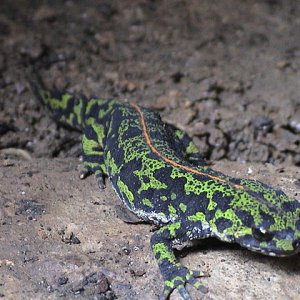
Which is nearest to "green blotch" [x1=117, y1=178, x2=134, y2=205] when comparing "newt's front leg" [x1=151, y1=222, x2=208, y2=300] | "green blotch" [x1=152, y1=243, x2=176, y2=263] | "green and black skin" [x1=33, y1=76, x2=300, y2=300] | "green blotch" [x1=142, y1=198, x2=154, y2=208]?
"green and black skin" [x1=33, y1=76, x2=300, y2=300]

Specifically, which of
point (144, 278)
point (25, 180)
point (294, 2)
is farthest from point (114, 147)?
point (294, 2)

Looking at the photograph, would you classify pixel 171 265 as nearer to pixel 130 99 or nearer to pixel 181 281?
pixel 181 281

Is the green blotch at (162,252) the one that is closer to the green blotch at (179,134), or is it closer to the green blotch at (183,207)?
the green blotch at (183,207)

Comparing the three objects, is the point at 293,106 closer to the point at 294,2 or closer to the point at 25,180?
the point at 294,2

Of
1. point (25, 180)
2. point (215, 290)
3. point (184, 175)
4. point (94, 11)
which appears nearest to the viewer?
point (215, 290)

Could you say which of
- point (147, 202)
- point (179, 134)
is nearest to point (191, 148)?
point (179, 134)

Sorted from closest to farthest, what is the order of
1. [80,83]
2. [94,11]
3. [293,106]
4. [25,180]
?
[25,180] < [293,106] < [80,83] < [94,11]

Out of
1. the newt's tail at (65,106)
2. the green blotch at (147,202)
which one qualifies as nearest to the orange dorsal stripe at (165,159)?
the green blotch at (147,202)

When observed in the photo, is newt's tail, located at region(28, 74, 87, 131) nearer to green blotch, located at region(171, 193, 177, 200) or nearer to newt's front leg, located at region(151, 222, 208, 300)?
green blotch, located at region(171, 193, 177, 200)
